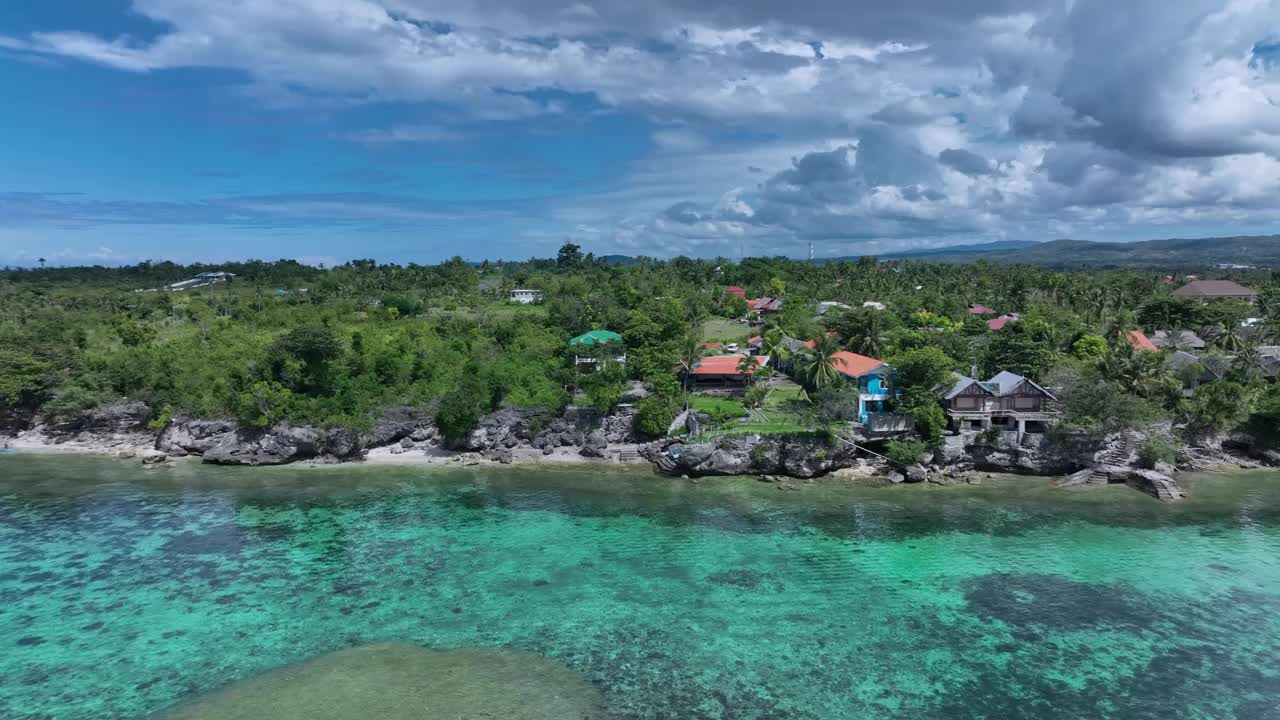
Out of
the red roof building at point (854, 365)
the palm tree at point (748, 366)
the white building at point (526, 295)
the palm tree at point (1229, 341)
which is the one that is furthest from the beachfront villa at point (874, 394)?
the white building at point (526, 295)

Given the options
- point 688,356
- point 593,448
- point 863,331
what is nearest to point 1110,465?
point 863,331

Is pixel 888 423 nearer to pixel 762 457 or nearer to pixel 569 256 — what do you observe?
pixel 762 457

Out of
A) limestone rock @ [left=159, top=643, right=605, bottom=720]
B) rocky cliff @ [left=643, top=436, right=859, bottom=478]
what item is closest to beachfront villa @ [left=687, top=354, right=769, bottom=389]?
rocky cliff @ [left=643, top=436, right=859, bottom=478]

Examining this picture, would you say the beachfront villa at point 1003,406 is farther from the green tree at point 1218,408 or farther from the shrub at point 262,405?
the shrub at point 262,405

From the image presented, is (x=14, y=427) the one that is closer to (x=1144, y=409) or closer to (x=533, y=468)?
(x=533, y=468)

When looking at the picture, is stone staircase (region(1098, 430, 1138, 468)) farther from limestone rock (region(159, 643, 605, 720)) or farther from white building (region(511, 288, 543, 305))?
white building (region(511, 288, 543, 305))

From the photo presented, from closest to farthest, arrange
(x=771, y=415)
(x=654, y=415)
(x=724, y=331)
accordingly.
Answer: (x=771, y=415) → (x=654, y=415) → (x=724, y=331)
